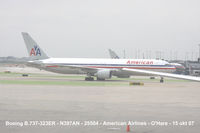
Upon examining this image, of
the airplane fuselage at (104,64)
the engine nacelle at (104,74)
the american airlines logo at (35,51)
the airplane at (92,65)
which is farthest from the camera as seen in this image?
the american airlines logo at (35,51)

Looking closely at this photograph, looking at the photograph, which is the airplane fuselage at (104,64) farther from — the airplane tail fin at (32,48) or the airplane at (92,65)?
the airplane tail fin at (32,48)

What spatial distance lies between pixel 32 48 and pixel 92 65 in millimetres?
9863

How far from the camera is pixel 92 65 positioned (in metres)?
45.3

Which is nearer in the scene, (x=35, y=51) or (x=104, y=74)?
(x=104, y=74)

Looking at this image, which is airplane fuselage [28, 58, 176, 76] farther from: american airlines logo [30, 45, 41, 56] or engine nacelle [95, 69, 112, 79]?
engine nacelle [95, 69, 112, 79]

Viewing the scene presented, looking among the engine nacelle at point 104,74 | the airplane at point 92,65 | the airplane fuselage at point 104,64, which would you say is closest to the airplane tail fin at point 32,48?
the airplane at point 92,65

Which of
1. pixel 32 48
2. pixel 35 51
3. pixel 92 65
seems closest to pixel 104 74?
pixel 92 65

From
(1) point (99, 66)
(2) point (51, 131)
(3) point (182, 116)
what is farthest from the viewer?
(1) point (99, 66)

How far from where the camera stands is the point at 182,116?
12.8 metres

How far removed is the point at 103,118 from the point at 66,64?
34.4 metres

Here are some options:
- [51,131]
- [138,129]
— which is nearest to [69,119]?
[51,131]

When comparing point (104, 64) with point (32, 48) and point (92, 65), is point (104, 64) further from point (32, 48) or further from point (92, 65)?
point (32, 48)

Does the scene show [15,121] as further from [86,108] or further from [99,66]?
[99,66]

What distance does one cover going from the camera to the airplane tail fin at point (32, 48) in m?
46.9
